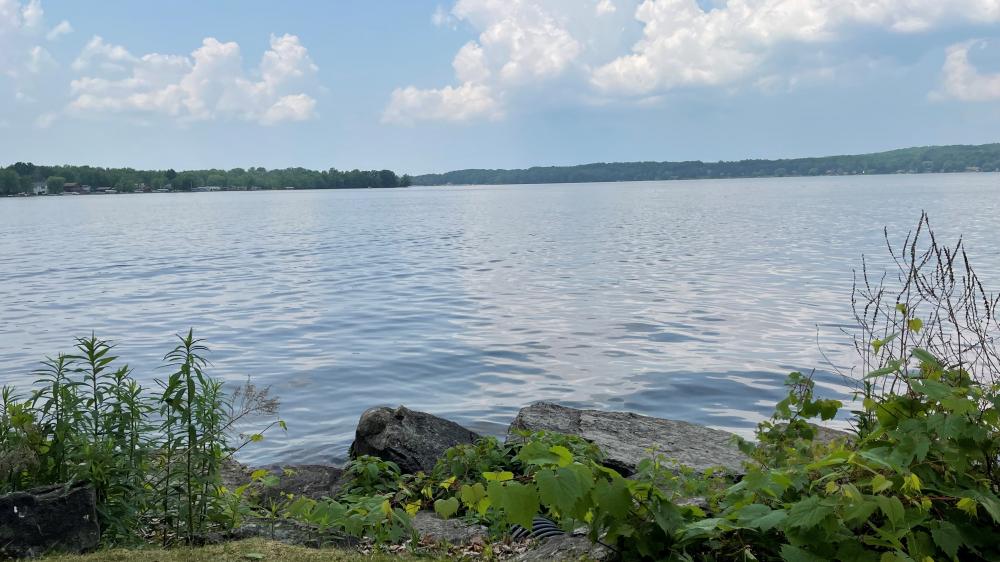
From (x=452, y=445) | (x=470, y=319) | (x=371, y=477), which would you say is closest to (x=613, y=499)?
(x=371, y=477)

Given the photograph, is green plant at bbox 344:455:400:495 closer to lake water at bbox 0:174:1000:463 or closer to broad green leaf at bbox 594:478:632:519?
lake water at bbox 0:174:1000:463

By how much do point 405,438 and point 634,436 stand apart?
2.65 meters

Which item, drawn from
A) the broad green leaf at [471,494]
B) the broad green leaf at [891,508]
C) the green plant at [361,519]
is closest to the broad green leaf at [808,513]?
the broad green leaf at [891,508]

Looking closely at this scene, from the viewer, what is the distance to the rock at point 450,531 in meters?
6.31

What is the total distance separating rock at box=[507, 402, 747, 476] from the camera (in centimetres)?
863

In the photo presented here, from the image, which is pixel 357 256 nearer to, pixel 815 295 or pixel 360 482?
pixel 815 295

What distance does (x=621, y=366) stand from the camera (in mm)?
15602

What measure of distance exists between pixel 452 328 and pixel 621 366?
565 cm

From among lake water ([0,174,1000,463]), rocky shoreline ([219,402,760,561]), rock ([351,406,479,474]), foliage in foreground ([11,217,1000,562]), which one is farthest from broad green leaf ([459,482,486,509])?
lake water ([0,174,1000,463])

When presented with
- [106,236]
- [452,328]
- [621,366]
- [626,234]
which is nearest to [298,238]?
[106,236]

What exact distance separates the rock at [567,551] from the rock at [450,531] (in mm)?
856

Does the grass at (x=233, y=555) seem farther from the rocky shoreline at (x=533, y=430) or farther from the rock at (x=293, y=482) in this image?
the rocky shoreline at (x=533, y=430)

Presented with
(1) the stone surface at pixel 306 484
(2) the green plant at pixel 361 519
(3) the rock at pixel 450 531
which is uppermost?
(2) the green plant at pixel 361 519

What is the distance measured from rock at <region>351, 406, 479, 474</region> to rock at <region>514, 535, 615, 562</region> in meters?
3.47
